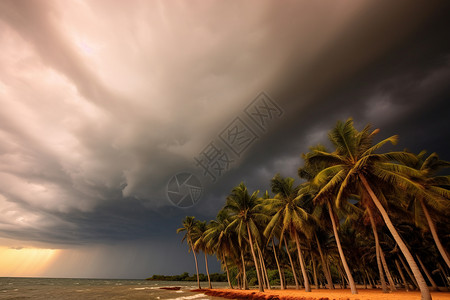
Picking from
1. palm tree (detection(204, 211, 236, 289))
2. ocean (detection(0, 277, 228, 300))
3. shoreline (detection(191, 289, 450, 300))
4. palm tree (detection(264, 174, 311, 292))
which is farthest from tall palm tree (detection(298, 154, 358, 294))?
ocean (detection(0, 277, 228, 300))

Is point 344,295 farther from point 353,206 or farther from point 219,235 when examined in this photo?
point 219,235

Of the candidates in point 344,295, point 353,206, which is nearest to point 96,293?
point 344,295

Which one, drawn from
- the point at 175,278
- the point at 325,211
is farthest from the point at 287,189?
the point at 175,278

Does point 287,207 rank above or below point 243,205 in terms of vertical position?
below

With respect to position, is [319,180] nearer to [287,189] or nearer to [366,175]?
[366,175]

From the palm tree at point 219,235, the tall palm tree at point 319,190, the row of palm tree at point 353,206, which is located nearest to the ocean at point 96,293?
the palm tree at point 219,235

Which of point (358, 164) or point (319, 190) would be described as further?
point (319, 190)

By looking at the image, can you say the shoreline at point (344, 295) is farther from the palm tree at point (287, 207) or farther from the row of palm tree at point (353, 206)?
the palm tree at point (287, 207)

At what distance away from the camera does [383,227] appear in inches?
1023

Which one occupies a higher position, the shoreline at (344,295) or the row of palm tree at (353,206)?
the row of palm tree at (353,206)

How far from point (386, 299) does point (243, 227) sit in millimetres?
16632

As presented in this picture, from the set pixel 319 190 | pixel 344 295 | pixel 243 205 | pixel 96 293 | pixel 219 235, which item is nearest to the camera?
pixel 344 295

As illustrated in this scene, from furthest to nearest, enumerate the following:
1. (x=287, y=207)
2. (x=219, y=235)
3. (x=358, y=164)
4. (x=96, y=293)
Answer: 1. (x=96, y=293)
2. (x=219, y=235)
3. (x=287, y=207)
4. (x=358, y=164)

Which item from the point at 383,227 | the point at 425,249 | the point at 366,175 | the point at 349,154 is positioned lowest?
the point at 425,249
